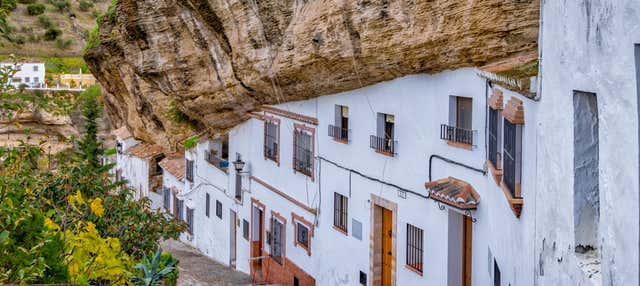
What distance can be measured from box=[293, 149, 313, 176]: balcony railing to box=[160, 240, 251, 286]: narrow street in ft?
15.3

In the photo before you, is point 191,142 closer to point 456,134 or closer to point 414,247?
point 414,247

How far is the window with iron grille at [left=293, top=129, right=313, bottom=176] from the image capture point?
2109 centimetres

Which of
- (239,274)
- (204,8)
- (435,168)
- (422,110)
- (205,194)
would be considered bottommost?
(239,274)

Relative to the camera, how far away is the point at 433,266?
15.5 meters

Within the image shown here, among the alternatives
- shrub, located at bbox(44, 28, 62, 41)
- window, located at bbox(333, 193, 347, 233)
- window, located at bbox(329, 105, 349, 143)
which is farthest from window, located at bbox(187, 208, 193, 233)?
shrub, located at bbox(44, 28, 62, 41)

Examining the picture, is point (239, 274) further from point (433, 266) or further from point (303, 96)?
point (433, 266)

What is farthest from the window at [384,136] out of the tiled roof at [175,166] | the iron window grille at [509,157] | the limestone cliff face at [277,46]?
the tiled roof at [175,166]

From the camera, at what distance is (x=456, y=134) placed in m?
14.6

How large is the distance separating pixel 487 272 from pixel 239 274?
45.0 ft

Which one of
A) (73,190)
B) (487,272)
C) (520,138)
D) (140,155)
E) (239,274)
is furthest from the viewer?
(140,155)

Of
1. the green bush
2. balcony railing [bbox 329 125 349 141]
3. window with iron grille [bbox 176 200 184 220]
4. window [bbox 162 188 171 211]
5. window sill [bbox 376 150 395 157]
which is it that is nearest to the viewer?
window sill [bbox 376 150 395 157]

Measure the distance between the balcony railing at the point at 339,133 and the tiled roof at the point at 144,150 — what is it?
2033 centimetres

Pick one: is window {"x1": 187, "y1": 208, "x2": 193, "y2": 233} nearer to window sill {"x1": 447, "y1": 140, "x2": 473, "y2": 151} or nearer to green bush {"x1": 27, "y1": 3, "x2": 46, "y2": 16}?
window sill {"x1": 447, "y1": 140, "x2": 473, "y2": 151}

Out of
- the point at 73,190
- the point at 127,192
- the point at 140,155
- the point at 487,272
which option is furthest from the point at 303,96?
the point at 140,155
